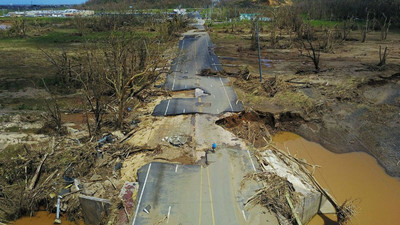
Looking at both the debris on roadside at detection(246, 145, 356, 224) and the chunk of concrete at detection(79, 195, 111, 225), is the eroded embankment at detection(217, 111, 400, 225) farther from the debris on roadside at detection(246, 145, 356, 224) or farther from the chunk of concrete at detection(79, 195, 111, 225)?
the chunk of concrete at detection(79, 195, 111, 225)

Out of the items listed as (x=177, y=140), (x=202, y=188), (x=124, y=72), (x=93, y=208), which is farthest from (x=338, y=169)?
(x=124, y=72)

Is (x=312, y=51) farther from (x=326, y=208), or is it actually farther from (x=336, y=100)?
(x=326, y=208)

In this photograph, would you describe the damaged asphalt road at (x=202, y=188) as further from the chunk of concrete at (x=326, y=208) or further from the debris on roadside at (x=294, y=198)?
the chunk of concrete at (x=326, y=208)

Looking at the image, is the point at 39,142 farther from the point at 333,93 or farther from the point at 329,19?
the point at 329,19

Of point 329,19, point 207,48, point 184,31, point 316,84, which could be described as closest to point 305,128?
point 316,84

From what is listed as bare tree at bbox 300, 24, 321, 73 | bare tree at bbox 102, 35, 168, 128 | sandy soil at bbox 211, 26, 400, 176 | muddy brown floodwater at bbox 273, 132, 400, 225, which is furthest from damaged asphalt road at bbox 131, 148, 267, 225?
bare tree at bbox 300, 24, 321, 73
